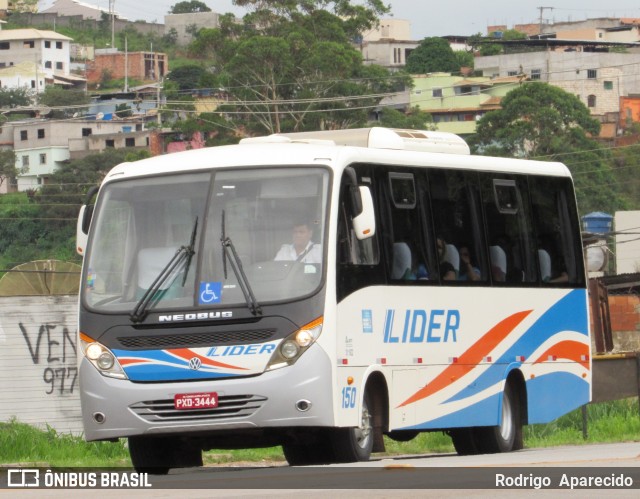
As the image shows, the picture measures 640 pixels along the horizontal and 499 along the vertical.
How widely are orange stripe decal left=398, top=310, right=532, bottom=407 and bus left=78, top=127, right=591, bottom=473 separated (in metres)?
0.02

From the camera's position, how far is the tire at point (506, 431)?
58.3ft

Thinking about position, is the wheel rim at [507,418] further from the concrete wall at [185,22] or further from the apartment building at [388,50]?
the concrete wall at [185,22]

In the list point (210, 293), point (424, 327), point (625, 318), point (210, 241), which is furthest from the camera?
point (625, 318)

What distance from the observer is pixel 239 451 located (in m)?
18.8

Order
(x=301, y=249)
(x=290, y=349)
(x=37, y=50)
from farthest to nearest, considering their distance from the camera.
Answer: (x=37, y=50)
(x=301, y=249)
(x=290, y=349)

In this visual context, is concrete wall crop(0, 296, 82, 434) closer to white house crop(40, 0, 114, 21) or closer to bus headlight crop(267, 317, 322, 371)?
bus headlight crop(267, 317, 322, 371)

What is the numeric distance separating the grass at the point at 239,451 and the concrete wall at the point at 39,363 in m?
0.35

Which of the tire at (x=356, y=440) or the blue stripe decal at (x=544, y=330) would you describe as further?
the blue stripe decal at (x=544, y=330)

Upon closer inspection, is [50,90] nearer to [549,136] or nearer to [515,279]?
[549,136]

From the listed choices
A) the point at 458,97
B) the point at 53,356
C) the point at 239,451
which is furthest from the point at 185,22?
the point at 239,451

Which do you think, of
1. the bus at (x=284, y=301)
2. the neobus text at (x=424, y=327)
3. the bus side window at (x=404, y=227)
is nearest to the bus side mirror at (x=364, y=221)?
the bus at (x=284, y=301)

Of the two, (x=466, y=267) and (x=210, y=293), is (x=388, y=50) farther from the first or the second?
(x=210, y=293)

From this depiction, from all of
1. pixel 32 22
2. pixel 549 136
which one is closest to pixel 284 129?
pixel 549 136

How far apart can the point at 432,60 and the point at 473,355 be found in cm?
12298
